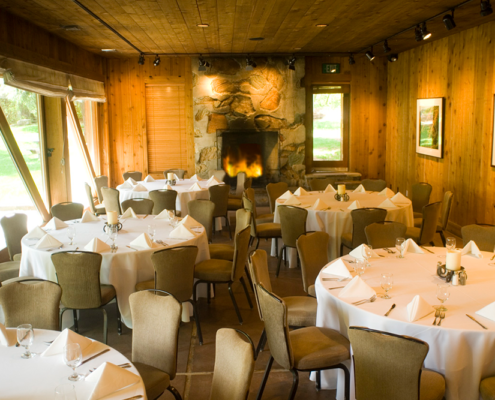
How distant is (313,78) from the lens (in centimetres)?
1193

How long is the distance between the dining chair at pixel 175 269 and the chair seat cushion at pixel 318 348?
130 centimetres

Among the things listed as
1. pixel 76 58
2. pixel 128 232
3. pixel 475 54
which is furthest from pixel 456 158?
pixel 76 58

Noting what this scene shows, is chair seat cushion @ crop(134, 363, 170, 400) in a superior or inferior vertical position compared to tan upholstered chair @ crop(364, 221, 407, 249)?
inferior

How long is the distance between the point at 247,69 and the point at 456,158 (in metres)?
4.73

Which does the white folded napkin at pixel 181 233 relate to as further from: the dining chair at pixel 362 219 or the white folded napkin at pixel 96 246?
the dining chair at pixel 362 219

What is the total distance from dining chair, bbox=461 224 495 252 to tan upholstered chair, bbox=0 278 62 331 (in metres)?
3.84

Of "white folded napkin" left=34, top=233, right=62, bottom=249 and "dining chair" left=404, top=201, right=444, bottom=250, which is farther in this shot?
"dining chair" left=404, top=201, right=444, bottom=250

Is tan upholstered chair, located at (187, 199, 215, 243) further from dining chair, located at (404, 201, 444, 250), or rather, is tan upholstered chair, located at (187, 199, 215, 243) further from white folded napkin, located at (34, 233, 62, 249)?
dining chair, located at (404, 201, 444, 250)

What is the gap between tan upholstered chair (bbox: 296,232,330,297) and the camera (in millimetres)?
4695

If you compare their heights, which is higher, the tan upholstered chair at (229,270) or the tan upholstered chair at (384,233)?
the tan upholstered chair at (384,233)

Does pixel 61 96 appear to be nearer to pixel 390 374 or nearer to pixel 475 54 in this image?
pixel 475 54

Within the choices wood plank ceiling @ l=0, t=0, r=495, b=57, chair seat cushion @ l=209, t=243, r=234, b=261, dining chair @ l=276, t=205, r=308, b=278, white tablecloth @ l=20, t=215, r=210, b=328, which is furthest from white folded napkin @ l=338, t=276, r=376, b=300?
wood plank ceiling @ l=0, t=0, r=495, b=57

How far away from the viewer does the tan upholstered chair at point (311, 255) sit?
4.70 meters

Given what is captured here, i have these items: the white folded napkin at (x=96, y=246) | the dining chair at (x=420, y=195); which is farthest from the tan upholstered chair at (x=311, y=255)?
the dining chair at (x=420, y=195)
